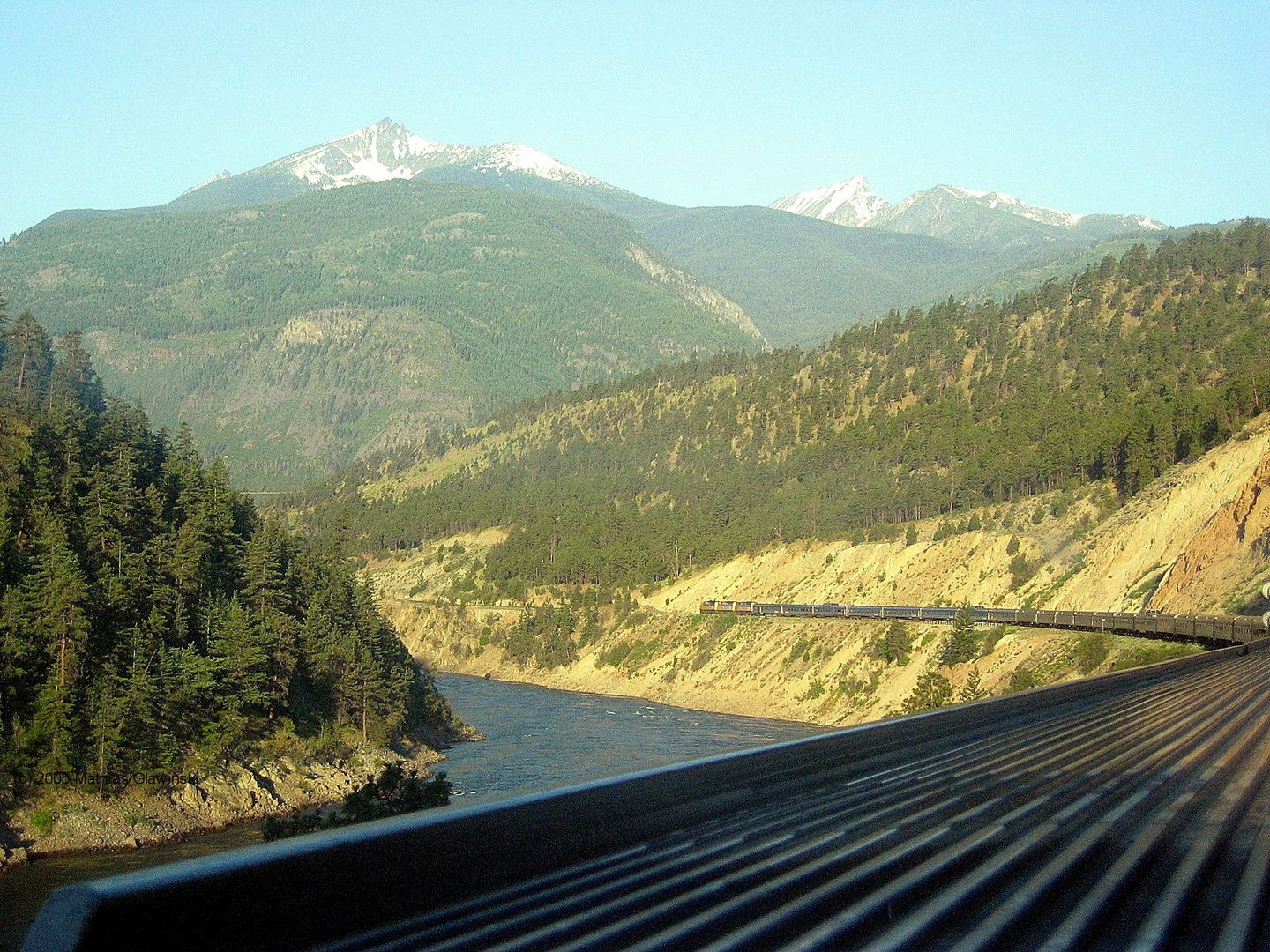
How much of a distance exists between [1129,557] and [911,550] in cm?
2686

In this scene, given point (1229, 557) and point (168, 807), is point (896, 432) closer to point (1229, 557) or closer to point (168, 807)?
point (1229, 557)

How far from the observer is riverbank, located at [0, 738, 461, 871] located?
37.9 metres

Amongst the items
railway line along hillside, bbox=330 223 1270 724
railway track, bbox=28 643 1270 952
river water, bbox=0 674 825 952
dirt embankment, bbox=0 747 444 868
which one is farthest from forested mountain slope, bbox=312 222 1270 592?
railway track, bbox=28 643 1270 952

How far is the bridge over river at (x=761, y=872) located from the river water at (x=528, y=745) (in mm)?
17756

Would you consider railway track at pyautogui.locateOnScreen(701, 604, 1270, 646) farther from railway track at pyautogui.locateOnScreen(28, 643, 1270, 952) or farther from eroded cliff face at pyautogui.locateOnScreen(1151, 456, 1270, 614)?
railway track at pyautogui.locateOnScreen(28, 643, 1270, 952)

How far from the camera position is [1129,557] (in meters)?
71.5

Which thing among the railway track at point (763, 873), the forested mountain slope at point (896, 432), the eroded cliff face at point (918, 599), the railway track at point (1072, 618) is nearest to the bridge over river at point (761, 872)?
the railway track at point (763, 873)

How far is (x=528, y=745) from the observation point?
65125 mm

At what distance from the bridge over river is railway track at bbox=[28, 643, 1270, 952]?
0.01m

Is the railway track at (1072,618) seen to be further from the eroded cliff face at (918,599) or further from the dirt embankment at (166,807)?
the dirt embankment at (166,807)

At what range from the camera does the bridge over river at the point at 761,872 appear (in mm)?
4766

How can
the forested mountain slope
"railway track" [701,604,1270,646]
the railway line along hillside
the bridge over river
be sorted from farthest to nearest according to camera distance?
the forested mountain slope
the railway line along hillside
"railway track" [701,604,1270,646]
the bridge over river

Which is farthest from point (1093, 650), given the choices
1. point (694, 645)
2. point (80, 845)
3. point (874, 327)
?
point (874, 327)

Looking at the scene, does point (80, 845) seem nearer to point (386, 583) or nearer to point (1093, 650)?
point (1093, 650)
